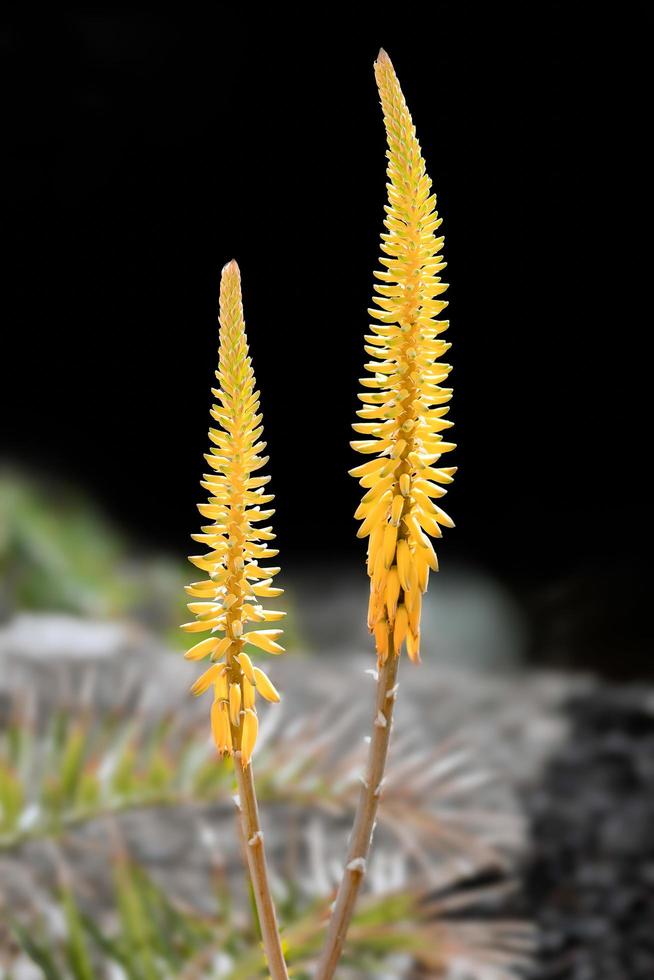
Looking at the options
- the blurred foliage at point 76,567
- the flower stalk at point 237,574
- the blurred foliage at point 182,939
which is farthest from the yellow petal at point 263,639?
the blurred foliage at point 76,567

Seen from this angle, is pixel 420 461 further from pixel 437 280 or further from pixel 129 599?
pixel 129 599

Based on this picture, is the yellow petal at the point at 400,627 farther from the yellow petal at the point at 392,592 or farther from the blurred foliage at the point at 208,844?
the blurred foliage at the point at 208,844

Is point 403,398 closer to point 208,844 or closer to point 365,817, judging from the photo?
point 365,817

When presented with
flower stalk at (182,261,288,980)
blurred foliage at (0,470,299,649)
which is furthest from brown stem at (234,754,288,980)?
blurred foliage at (0,470,299,649)


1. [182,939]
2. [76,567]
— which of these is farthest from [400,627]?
[76,567]

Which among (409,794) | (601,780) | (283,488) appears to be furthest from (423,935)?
(283,488)

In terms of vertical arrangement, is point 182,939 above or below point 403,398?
below
